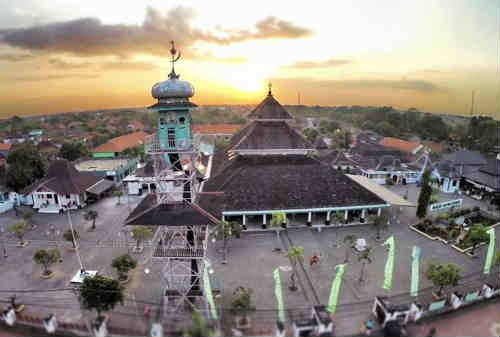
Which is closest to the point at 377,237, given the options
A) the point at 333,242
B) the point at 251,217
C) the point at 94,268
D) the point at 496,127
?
the point at 333,242

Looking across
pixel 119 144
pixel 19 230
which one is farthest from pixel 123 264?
pixel 119 144

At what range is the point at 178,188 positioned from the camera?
16.7 meters

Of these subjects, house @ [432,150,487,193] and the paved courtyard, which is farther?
house @ [432,150,487,193]

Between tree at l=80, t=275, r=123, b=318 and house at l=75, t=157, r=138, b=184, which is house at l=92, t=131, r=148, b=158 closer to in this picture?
house at l=75, t=157, r=138, b=184

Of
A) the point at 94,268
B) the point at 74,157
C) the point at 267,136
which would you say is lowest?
the point at 94,268

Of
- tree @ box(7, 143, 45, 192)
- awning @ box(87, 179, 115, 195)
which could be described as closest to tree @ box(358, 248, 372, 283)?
awning @ box(87, 179, 115, 195)

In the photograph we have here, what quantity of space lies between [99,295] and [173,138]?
891 cm

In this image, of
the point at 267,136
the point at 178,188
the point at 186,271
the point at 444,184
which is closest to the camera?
the point at 178,188

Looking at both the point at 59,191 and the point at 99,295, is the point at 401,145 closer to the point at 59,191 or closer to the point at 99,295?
the point at 59,191

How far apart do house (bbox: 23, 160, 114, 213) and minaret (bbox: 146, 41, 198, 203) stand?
20.6m

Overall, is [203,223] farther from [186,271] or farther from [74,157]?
[74,157]

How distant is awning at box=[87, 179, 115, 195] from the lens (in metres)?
32.5

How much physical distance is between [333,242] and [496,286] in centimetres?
1035

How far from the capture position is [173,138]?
48.6ft
